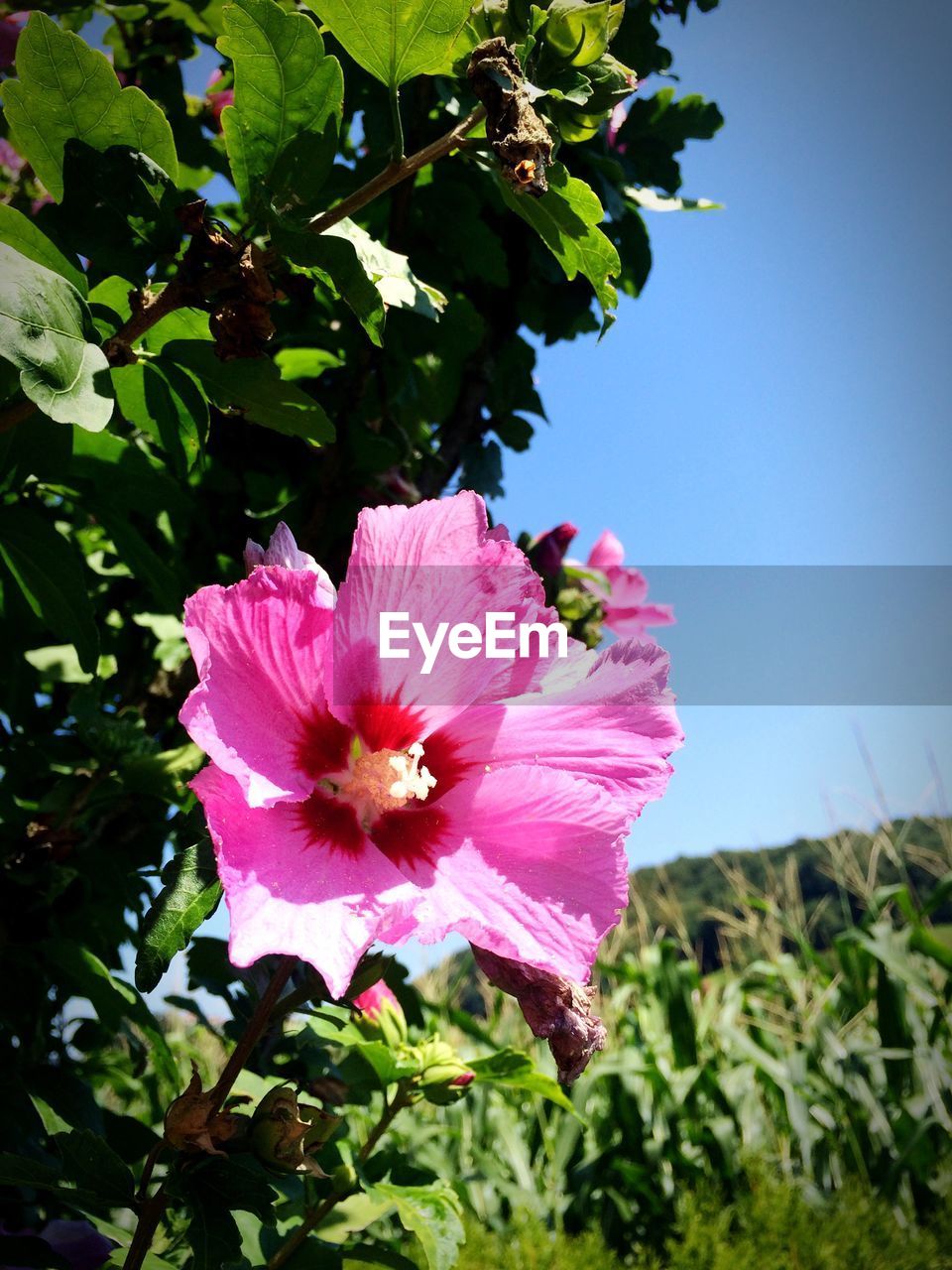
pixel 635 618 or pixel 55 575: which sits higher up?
pixel 635 618

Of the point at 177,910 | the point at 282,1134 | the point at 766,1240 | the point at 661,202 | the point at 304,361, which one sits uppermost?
the point at 661,202

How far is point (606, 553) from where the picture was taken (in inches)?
68.0

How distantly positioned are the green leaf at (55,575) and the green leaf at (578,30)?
59 cm

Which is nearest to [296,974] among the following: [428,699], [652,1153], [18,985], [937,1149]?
[18,985]

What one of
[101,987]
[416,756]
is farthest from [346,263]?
[101,987]

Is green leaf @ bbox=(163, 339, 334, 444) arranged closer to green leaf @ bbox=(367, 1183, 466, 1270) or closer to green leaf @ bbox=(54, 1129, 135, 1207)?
green leaf @ bbox=(54, 1129, 135, 1207)

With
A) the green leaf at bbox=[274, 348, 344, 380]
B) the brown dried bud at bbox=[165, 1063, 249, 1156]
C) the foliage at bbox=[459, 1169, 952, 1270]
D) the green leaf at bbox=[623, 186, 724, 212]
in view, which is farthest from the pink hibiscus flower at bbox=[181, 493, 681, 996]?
the foliage at bbox=[459, 1169, 952, 1270]

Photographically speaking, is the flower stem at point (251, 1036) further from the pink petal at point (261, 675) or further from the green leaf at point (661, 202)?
the green leaf at point (661, 202)

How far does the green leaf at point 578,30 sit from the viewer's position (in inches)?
25.5

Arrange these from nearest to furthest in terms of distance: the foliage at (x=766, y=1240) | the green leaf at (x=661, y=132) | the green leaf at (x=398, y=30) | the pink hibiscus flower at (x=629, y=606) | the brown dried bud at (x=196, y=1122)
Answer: the brown dried bud at (x=196, y=1122), the green leaf at (x=398, y=30), the green leaf at (x=661, y=132), the pink hibiscus flower at (x=629, y=606), the foliage at (x=766, y=1240)

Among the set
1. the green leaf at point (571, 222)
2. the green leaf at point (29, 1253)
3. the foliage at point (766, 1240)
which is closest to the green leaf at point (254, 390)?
the green leaf at point (571, 222)

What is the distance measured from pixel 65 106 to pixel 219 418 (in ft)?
2.17

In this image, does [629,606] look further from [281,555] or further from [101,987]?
[281,555]

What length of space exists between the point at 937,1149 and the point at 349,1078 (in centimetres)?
340
